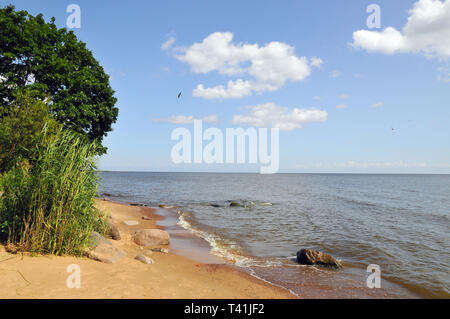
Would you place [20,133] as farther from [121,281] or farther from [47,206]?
[121,281]

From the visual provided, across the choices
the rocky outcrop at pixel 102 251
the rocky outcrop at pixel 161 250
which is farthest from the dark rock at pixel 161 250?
the rocky outcrop at pixel 102 251

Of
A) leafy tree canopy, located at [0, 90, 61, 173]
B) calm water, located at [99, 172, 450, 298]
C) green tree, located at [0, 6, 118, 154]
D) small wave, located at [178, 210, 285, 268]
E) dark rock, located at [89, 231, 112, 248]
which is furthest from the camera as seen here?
green tree, located at [0, 6, 118, 154]

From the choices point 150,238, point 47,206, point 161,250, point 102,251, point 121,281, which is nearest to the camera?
point 121,281

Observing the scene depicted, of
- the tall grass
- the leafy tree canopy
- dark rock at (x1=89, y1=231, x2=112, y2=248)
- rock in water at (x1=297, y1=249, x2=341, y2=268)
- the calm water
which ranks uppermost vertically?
the leafy tree canopy

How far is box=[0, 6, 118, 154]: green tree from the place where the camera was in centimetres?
1792

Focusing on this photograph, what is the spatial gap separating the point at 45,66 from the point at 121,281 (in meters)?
18.8

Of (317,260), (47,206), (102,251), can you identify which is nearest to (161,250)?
(102,251)

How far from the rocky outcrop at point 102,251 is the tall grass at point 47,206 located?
1.76 ft

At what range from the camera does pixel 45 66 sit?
18516 mm

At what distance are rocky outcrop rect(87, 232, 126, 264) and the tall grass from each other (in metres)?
0.54

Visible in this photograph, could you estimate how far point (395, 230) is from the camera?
19.5 metres

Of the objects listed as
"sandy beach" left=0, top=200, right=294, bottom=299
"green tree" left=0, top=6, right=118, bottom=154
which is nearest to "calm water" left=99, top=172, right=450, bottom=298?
"sandy beach" left=0, top=200, right=294, bottom=299

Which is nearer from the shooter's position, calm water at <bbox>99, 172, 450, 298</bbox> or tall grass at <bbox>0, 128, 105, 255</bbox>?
tall grass at <bbox>0, 128, 105, 255</bbox>

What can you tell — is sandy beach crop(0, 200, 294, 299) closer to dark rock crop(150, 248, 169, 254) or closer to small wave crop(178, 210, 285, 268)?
small wave crop(178, 210, 285, 268)
